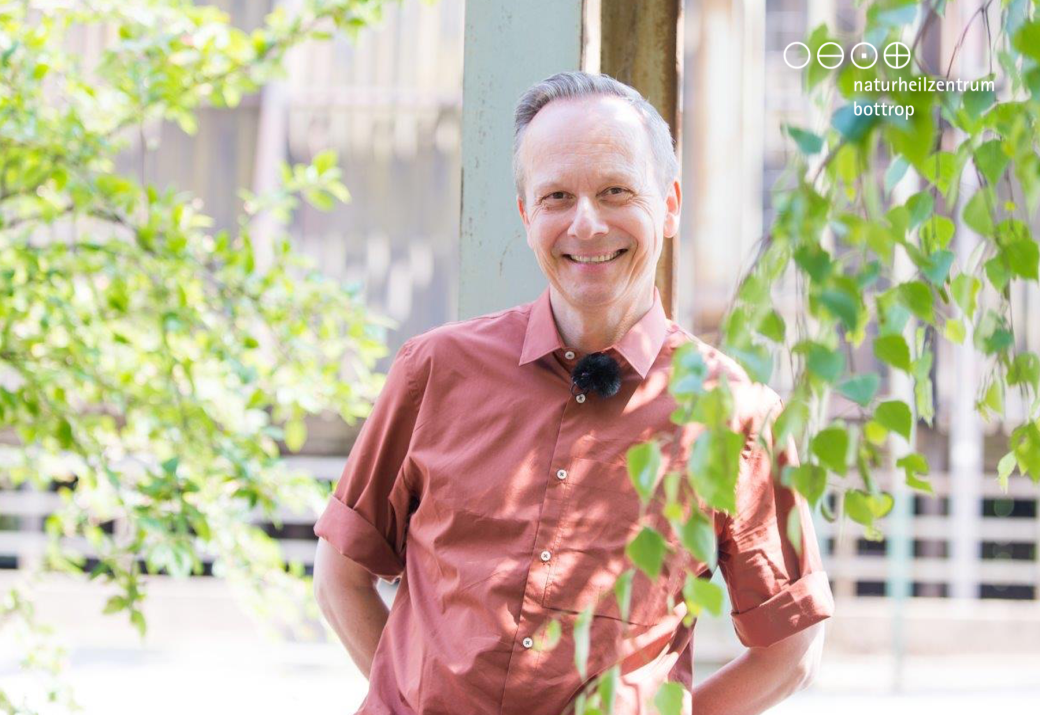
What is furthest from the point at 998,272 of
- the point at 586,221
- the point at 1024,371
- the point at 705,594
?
the point at 586,221

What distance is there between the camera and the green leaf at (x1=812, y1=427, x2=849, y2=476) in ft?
2.89

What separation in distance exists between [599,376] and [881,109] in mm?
963

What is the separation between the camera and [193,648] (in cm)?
905

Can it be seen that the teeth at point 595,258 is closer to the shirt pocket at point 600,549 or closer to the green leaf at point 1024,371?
the shirt pocket at point 600,549

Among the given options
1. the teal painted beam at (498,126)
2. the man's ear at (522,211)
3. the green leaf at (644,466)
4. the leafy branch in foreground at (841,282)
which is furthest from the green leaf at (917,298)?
the teal painted beam at (498,126)

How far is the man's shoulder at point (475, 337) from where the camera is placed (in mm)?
1837

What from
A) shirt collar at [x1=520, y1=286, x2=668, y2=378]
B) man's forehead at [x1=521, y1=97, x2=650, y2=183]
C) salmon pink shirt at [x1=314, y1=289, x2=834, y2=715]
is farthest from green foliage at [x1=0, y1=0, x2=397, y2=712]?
man's forehead at [x1=521, y1=97, x2=650, y2=183]

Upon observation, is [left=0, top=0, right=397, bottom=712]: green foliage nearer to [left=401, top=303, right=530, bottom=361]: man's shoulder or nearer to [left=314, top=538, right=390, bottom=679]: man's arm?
[left=314, top=538, right=390, bottom=679]: man's arm

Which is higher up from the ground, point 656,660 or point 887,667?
point 656,660

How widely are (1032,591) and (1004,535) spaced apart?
829 mm

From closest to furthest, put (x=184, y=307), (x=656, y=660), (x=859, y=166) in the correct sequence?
(x=859, y=166) < (x=656, y=660) < (x=184, y=307)

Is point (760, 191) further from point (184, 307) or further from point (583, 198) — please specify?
point (583, 198)

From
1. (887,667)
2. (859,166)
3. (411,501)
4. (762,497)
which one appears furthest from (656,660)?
(887,667)

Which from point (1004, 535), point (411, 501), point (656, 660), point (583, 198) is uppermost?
point (583, 198)
